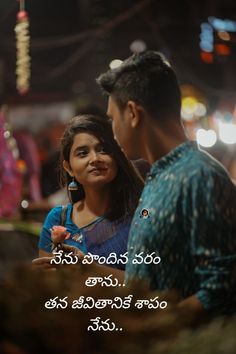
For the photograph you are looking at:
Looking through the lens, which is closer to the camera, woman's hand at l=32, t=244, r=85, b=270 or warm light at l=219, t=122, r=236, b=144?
woman's hand at l=32, t=244, r=85, b=270

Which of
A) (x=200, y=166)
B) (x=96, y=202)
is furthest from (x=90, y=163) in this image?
(x=200, y=166)

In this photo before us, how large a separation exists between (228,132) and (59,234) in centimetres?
116

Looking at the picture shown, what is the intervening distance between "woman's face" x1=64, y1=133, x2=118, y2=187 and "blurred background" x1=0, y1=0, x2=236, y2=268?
0.25ft

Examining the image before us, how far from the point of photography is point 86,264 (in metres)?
1.97

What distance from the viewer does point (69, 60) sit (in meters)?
2.40

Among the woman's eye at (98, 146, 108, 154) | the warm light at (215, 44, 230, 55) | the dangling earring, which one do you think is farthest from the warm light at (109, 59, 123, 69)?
the warm light at (215, 44, 230, 55)

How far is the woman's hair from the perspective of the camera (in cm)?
201

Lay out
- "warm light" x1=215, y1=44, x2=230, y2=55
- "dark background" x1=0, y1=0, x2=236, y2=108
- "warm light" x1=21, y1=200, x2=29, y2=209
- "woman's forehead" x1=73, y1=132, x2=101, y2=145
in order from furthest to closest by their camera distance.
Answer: "warm light" x1=215, y1=44, x2=230, y2=55 < "warm light" x1=21, y1=200, x2=29, y2=209 < "dark background" x1=0, y1=0, x2=236, y2=108 < "woman's forehead" x1=73, y1=132, x2=101, y2=145

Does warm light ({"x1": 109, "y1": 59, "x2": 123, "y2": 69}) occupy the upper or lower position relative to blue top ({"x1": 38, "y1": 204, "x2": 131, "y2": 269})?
upper

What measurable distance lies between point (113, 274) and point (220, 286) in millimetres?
301


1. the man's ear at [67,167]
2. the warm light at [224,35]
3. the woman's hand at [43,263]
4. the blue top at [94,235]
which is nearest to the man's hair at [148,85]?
the man's ear at [67,167]

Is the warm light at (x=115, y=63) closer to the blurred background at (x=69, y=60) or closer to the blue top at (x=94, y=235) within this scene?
the blurred background at (x=69, y=60)

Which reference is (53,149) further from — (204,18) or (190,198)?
(204,18)

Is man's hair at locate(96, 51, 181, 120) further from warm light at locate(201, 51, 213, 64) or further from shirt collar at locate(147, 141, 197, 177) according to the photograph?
warm light at locate(201, 51, 213, 64)
